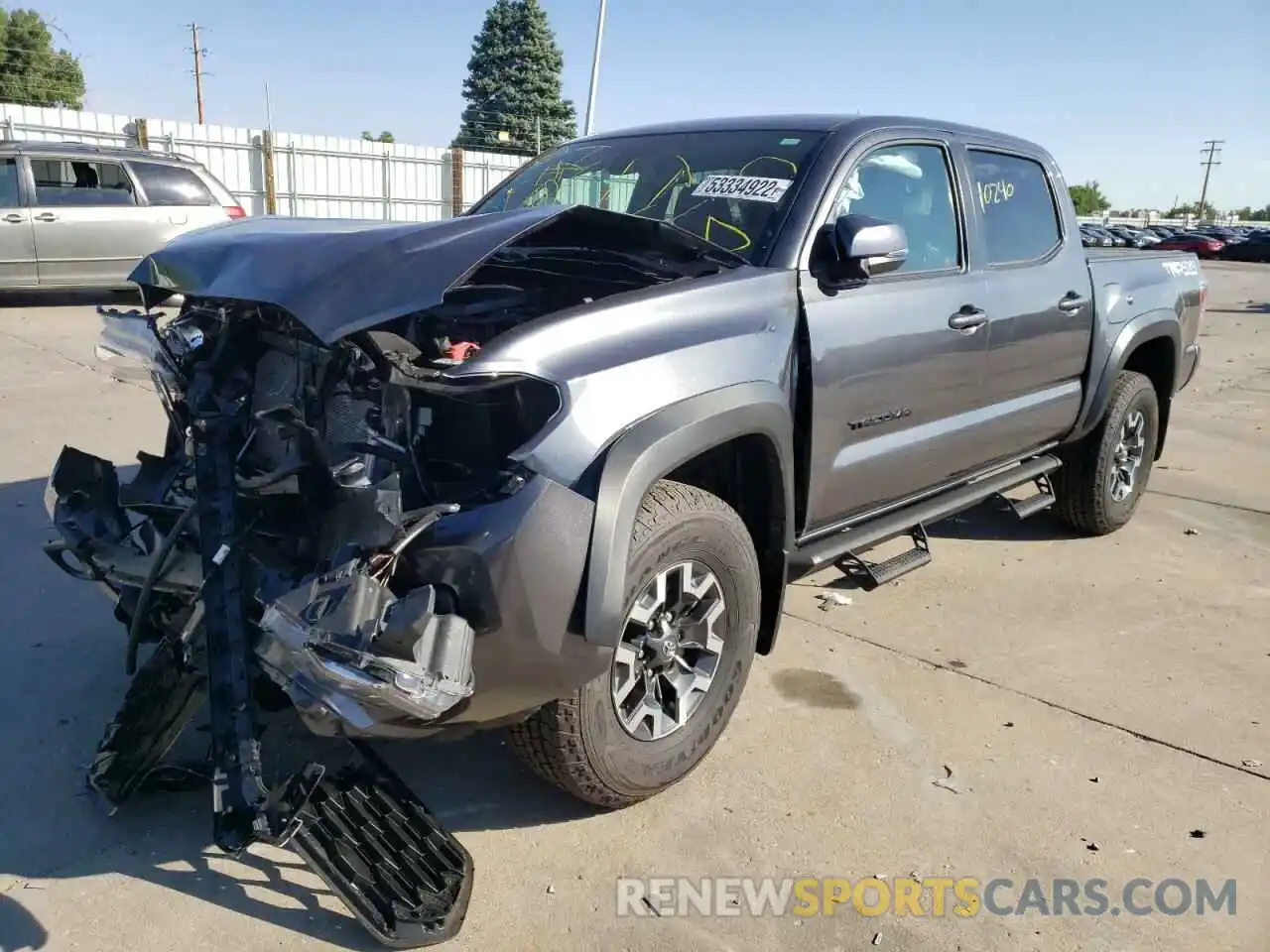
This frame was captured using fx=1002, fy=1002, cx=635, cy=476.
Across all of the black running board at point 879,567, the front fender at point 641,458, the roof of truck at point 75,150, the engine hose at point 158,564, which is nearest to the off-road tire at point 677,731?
the front fender at point 641,458

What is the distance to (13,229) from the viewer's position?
35.9 feet

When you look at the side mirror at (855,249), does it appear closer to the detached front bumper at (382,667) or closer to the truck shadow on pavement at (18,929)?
the detached front bumper at (382,667)

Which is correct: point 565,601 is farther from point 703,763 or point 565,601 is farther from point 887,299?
point 887,299

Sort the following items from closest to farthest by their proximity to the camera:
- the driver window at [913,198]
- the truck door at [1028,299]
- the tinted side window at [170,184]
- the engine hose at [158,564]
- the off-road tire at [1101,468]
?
the engine hose at [158,564]
the driver window at [913,198]
the truck door at [1028,299]
the off-road tire at [1101,468]
the tinted side window at [170,184]

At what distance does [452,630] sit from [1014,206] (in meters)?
3.48

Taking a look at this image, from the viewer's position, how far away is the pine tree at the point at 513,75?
165ft

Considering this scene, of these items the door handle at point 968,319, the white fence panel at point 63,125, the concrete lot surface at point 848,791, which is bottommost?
the concrete lot surface at point 848,791

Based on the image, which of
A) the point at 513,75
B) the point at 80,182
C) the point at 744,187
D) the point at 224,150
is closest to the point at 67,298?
the point at 80,182

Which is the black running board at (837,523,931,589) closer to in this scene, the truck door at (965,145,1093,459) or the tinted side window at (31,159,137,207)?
the truck door at (965,145,1093,459)

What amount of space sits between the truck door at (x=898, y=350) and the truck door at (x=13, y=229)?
10629mm

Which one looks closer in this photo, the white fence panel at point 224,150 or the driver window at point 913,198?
the driver window at point 913,198

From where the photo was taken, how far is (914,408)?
3.69 meters

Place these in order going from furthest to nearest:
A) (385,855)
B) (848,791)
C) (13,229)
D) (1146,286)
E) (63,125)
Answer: (63,125) < (13,229) < (1146,286) < (848,791) < (385,855)

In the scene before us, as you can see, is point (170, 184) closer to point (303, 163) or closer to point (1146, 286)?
point (303, 163)
